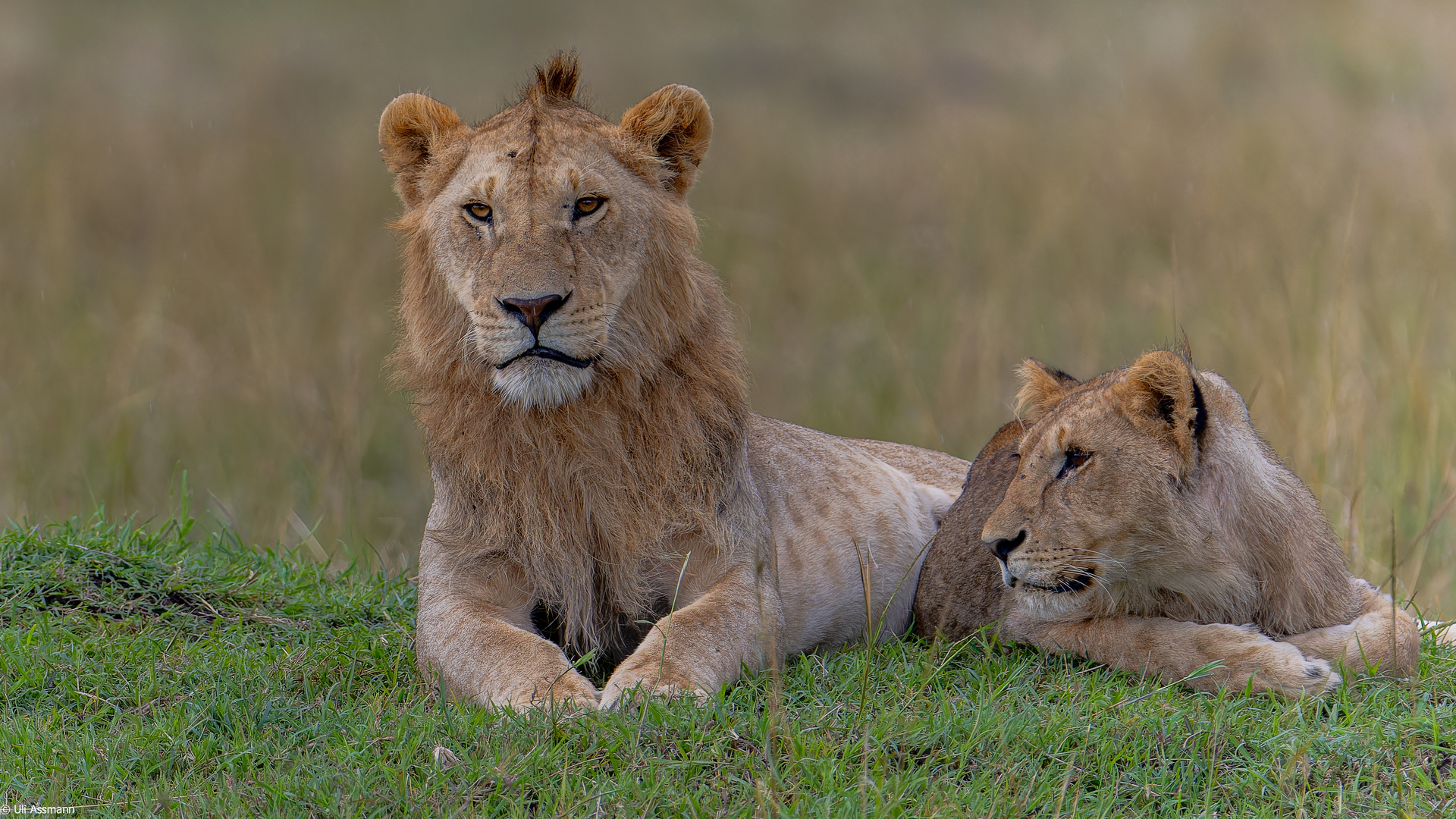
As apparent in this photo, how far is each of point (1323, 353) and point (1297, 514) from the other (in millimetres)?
3511

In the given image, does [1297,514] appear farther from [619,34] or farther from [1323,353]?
[619,34]

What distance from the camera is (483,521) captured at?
425 cm

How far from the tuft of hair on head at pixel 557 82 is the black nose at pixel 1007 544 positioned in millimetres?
1975

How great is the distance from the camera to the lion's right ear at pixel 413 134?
14.5 feet

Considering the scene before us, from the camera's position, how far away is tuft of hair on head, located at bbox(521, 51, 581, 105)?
4410mm

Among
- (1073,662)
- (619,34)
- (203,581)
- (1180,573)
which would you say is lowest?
(203,581)

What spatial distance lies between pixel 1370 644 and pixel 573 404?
2.46 m

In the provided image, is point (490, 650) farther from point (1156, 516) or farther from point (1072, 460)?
point (1156, 516)

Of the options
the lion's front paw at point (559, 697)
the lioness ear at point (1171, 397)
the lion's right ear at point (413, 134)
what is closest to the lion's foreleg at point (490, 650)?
the lion's front paw at point (559, 697)

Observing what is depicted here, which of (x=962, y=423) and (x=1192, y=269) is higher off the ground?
(x=1192, y=269)

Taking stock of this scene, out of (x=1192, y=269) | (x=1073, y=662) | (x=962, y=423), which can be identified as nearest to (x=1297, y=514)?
(x=1073, y=662)

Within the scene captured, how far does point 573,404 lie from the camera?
4148 mm

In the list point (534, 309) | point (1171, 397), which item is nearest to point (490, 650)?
point (534, 309)

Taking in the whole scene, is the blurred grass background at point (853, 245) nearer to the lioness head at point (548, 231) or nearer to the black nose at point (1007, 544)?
the black nose at point (1007, 544)
